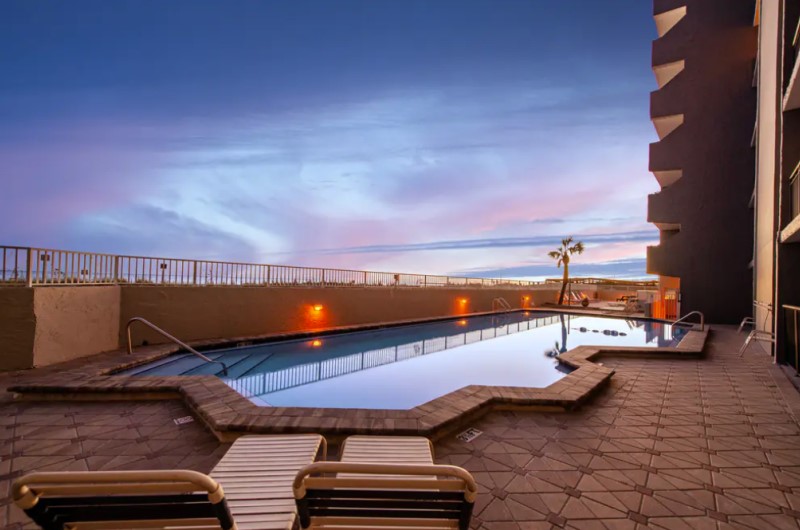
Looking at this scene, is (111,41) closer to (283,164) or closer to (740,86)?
(283,164)

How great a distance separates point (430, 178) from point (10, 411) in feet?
75.5

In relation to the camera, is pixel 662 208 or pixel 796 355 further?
pixel 662 208

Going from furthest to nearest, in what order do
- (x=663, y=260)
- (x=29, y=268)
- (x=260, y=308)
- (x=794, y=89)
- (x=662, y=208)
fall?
(x=663, y=260), (x=662, y=208), (x=260, y=308), (x=794, y=89), (x=29, y=268)

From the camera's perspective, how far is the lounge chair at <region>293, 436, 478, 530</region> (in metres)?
1.41

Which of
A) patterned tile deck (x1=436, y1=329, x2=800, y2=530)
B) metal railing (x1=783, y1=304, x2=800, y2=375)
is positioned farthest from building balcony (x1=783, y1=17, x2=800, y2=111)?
patterned tile deck (x1=436, y1=329, x2=800, y2=530)

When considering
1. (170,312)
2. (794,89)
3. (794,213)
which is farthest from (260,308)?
(794,89)

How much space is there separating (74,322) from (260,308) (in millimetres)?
4053

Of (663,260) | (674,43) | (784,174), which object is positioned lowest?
(663,260)

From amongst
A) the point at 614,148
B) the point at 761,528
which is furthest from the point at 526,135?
the point at 761,528

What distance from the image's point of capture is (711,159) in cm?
1475

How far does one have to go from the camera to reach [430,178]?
Result: 24.7m

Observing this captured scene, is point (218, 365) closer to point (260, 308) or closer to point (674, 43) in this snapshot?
point (260, 308)

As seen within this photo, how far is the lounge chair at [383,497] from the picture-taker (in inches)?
55.4

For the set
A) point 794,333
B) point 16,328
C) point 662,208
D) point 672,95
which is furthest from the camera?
point 662,208
